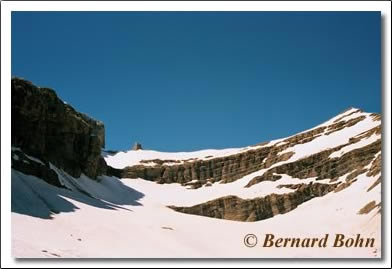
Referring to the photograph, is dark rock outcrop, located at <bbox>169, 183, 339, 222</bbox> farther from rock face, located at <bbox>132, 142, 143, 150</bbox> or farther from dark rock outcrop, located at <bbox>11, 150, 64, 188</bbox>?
rock face, located at <bbox>132, 142, 143, 150</bbox>

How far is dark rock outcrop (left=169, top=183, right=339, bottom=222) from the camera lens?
2719 inches

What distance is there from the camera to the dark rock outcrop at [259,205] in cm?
6906

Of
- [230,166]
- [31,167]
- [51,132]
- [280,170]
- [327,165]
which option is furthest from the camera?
[230,166]

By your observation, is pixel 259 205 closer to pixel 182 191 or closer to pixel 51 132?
pixel 182 191

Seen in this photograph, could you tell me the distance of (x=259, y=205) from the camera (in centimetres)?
7225

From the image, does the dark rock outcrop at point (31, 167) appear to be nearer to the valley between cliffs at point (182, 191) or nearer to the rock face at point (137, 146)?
the valley between cliffs at point (182, 191)

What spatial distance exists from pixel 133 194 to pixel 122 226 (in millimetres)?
48230

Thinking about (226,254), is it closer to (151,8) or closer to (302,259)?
(302,259)

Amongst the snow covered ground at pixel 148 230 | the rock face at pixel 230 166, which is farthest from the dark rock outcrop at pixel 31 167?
the rock face at pixel 230 166

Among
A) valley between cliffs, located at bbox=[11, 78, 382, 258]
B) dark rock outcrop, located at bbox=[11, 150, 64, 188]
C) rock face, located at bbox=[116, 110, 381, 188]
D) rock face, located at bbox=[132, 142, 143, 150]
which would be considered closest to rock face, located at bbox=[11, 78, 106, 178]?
valley between cliffs, located at bbox=[11, 78, 382, 258]

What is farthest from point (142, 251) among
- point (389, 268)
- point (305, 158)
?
point (305, 158)

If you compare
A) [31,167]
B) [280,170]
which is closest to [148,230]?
[31,167]

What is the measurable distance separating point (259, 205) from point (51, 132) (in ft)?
116

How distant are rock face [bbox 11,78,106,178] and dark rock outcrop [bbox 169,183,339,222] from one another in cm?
1847
